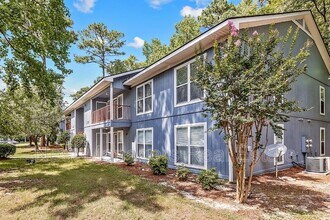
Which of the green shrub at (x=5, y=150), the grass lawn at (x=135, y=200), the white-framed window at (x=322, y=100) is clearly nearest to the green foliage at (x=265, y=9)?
the white-framed window at (x=322, y=100)

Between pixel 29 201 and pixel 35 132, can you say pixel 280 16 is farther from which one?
pixel 35 132

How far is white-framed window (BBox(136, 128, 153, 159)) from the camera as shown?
1344 cm

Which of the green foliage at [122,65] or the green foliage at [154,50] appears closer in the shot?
the green foliage at [154,50]

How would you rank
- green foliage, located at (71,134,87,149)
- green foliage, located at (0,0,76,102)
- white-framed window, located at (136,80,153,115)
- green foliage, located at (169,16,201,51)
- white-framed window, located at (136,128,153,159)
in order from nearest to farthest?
green foliage, located at (0,0,76,102), white-framed window, located at (136,128,153,159), white-framed window, located at (136,80,153,115), green foliage, located at (71,134,87,149), green foliage, located at (169,16,201,51)

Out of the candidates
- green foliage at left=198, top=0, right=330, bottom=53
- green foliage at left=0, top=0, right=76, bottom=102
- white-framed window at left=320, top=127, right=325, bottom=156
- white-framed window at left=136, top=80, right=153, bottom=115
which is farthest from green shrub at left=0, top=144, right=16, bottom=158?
green foliage at left=198, top=0, right=330, bottom=53

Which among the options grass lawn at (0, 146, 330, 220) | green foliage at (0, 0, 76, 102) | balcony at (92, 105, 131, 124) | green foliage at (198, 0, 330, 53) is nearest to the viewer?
grass lawn at (0, 146, 330, 220)

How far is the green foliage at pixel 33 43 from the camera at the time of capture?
9277 millimetres

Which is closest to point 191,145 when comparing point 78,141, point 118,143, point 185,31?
point 118,143

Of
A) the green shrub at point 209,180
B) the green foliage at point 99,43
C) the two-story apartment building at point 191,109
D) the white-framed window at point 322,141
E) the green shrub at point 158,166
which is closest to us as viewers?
the green shrub at point 209,180

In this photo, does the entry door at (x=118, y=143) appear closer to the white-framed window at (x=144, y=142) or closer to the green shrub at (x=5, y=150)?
the white-framed window at (x=144, y=142)

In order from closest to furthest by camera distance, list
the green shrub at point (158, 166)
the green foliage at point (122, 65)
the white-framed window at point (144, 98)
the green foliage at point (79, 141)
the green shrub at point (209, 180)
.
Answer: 1. the green shrub at point (209, 180)
2. the green shrub at point (158, 166)
3. the white-framed window at point (144, 98)
4. the green foliage at point (79, 141)
5. the green foliage at point (122, 65)

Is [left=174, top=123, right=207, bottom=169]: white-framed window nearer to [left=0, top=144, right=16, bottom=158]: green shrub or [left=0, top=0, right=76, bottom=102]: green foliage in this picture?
[left=0, top=0, right=76, bottom=102]: green foliage

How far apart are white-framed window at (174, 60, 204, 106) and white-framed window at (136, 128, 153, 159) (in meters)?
3.38

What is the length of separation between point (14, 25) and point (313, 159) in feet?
45.7
